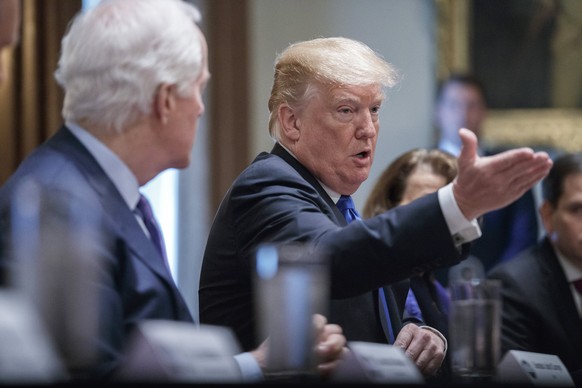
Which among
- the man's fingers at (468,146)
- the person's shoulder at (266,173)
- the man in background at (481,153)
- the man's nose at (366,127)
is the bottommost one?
the man in background at (481,153)

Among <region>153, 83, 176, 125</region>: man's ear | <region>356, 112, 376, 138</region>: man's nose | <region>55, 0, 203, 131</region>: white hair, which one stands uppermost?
<region>55, 0, 203, 131</region>: white hair

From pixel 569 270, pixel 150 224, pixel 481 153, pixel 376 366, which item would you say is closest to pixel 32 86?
pixel 481 153

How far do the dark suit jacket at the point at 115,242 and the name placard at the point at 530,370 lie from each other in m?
0.64

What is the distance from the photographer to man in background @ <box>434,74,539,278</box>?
19.2 feet

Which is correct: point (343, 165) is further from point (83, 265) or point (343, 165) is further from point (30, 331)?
point (30, 331)

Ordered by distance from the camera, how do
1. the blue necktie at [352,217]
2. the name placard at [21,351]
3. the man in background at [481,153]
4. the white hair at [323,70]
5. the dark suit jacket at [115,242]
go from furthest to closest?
1. the man in background at [481,153]
2. the white hair at [323,70]
3. the blue necktie at [352,217]
4. the dark suit jacket at [115,242]
5. the name placard at [21,351]

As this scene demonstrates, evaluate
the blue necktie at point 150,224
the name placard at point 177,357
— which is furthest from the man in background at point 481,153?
the name placard at point 177,357

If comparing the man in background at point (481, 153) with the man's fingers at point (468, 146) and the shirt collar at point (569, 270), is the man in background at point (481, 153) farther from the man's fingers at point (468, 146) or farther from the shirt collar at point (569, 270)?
the man's fingers at point (468, 146)

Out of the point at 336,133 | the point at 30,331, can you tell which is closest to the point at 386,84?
the point at 336,133

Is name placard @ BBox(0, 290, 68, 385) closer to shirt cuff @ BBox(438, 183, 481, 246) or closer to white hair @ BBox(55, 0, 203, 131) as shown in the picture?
white hair @ BBox(55, 0, 203, 131)

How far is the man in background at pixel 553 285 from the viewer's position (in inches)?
164

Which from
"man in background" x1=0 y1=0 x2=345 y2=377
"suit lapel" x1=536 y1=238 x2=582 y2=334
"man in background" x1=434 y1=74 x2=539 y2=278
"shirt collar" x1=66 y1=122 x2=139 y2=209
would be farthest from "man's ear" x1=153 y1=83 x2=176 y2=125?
"man in background" x1=434 y1=74 x2=539 y2=278

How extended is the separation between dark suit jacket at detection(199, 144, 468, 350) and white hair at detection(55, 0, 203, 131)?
50 cm

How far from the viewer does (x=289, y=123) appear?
3.42 metres
